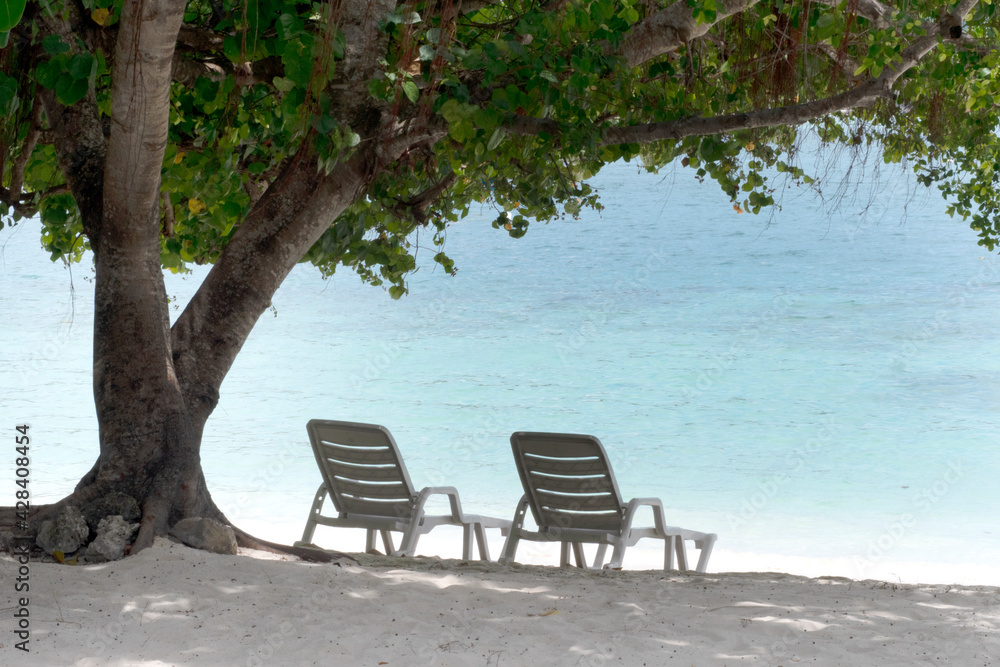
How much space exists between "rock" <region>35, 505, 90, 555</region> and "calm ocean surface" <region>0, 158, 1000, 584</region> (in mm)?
1038

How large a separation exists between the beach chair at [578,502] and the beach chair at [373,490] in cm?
36

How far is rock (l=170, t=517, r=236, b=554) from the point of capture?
4031 mm

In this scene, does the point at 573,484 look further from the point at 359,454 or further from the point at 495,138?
the point at 495,138

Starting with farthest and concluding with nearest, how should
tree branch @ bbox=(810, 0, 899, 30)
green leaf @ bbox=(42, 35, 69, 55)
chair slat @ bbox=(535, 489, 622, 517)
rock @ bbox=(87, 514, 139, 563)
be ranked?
1. chair slat @ bbox=(535, 489, 622, 517)
2. tree branch @ bbox=(810, 0, 899, 30)
3. rock @ bbox=(87, 514, 139, 563)
4. green leaf @ bbox=(42, 35, 69, 55)

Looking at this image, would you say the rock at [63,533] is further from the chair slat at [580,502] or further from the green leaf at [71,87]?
the chair slat at [580,502]

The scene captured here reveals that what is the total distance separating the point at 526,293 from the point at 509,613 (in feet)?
87.5

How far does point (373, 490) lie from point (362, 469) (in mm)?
142

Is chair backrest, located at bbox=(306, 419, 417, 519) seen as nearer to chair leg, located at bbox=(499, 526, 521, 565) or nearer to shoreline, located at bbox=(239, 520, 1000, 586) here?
chair leg, located at bbox=(499, 526, 521, 565)

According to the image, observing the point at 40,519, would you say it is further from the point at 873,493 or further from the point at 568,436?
the point at 873,493

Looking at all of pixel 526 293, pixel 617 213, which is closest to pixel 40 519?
pixel 526 293

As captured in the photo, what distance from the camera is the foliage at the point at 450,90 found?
4.07 meters

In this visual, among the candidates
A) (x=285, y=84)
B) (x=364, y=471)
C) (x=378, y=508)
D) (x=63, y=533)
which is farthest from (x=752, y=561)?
(x=285, y=84)

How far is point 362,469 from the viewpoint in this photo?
5734 mm

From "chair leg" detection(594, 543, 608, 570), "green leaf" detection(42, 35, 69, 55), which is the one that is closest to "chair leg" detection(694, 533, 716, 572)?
"chair leg" detection(594, 543, 608, 570)
